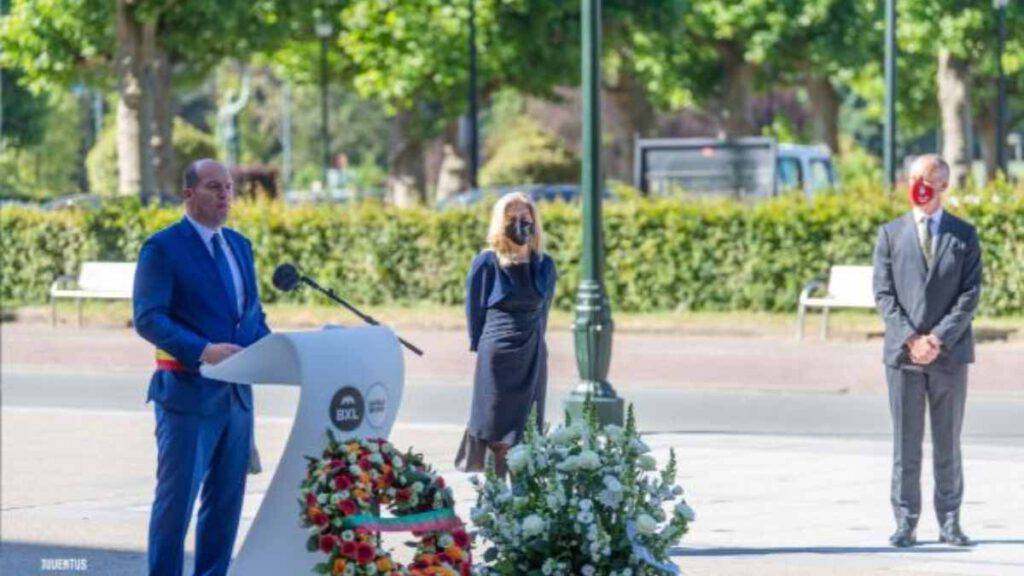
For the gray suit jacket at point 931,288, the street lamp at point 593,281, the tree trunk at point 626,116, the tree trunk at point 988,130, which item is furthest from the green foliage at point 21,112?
the gray suit jacket at point 931,288

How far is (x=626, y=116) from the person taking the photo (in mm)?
55781

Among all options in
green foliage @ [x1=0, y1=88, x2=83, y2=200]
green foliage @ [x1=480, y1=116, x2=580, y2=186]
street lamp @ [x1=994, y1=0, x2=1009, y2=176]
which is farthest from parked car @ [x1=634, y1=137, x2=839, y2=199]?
green foliage @ [x1=0, y1=88, x2=83, y2=200]

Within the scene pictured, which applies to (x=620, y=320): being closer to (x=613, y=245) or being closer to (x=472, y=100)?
(x=613, y=245)

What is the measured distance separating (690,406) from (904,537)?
839cm

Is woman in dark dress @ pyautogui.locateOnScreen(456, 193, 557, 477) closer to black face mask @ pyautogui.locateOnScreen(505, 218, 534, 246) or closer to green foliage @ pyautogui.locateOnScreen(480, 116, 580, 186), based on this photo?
black face mask @ pyautogui.locateOnScreen(505, 218, 534, 246)

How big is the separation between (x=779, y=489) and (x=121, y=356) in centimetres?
1339

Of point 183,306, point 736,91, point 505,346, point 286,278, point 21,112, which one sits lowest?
point 505,346

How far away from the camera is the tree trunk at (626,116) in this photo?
54.4 meters

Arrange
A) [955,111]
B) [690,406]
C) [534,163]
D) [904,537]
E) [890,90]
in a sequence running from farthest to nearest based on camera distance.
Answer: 1. [534,163]
2. [955,111]
3. [890,90]
4. [690,406]
5. [904,537]

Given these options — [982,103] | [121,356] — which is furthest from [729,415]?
[982,103]

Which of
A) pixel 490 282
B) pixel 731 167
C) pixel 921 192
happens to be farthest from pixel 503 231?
Result: pixel 731 167

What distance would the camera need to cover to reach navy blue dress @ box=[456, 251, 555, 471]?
433 inches

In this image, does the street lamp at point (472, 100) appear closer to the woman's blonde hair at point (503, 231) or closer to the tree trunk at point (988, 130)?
the tree trunk at point (988, 130)

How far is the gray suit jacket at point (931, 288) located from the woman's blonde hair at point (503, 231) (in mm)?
1614
